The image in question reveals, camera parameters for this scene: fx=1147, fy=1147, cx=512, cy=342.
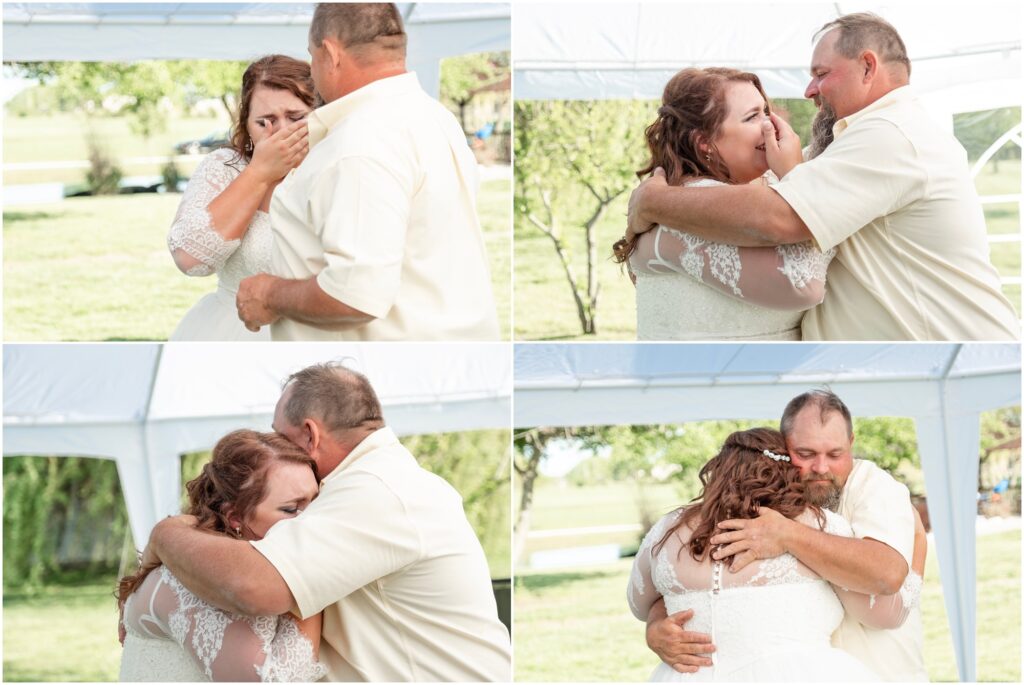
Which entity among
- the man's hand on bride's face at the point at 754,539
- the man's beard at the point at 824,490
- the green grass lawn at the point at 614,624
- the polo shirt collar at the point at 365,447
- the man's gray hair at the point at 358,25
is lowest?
the green grass lawn at the point at 614,624

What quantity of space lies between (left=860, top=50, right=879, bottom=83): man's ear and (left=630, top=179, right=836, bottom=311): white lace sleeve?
19.2 inches

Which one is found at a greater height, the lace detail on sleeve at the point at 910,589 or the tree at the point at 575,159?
the tree at the point at 575,159

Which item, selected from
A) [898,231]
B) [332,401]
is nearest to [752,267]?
[898,231]

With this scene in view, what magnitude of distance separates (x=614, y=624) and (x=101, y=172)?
745 cm

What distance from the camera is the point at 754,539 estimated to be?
3.04 meters

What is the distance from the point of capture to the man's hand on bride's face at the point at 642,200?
306 cm

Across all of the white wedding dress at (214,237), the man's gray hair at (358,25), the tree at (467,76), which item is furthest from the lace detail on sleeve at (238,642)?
the tree at (467,76)

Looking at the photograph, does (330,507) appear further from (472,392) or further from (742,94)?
(472,392)

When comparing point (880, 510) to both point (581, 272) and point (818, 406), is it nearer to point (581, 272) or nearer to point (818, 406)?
point (818, 406)

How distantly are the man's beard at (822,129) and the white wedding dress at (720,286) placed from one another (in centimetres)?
40

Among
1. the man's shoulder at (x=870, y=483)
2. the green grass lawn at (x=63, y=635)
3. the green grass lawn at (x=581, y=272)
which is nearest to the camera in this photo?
the man's shoulder at (x=870, y=483)

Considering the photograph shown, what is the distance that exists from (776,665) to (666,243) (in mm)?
1168

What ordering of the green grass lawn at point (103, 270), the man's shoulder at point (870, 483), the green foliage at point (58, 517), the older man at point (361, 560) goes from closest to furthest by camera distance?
the older man at point (361, 560) < the man's shoulder at point (870, 483) < the green grass lawn at point (103, 270) < the green foliage at point (58, 517)

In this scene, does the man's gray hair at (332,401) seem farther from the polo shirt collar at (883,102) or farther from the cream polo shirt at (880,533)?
the polo shirt collar at (883,102)
